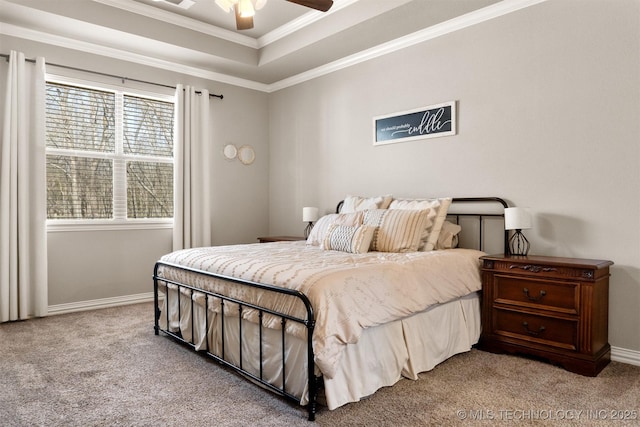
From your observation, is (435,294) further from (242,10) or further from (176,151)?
(176,151)

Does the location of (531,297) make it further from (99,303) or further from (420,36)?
(99,303)

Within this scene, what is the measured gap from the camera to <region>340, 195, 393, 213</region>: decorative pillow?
394 centimetres

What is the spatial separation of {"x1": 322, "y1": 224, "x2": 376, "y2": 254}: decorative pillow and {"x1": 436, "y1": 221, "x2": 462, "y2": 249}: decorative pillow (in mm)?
574

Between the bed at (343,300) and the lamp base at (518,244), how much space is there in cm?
7

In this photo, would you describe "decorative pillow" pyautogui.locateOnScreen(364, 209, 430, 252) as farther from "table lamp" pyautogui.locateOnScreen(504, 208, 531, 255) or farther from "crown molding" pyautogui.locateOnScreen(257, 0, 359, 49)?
"crown molding" pyautogui.locateOnScreen(257, 0, 359, 49)

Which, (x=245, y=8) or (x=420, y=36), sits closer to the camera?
(x=245, y=8)

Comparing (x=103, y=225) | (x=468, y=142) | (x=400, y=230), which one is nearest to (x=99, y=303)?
(x=103, y=225)

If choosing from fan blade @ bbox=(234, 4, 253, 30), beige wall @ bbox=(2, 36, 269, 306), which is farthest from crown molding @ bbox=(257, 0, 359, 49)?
fan blade @ bbox=(234, 4, 253, 30)

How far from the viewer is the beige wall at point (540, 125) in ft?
9.46

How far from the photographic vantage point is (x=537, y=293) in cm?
283

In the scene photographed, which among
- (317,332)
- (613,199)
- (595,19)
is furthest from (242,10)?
(613,199)

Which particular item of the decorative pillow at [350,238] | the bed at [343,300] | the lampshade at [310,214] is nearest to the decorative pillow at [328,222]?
the bed at [343,300]

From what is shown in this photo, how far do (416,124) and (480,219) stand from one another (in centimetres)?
109

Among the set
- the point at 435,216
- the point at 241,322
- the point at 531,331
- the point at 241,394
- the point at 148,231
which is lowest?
the point at 241,394
